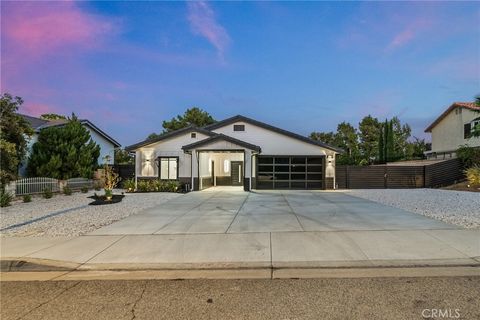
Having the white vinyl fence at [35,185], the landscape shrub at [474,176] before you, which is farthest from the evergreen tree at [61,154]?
the landscape shrub at [474,176]

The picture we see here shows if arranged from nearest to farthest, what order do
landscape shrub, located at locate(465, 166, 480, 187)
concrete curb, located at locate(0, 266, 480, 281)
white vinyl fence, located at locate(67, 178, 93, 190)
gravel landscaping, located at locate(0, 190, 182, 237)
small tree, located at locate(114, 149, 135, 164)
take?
concrete curb, located at locate(0, 266, 480, 281) < gravel landscaping, located at locate(0, 190, 182, 237) < landscape shrub, located at locate(465, 166, 480, 187) < white vinyl fence, located at locate(67, 178, 93, 190) < small tree, located at locate(114, 149, 135, 164)

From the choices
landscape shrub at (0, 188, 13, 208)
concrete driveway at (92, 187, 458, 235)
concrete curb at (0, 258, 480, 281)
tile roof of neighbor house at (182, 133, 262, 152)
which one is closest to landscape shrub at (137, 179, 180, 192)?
tile roof of neighbor house at (182, 133, 262, 152)

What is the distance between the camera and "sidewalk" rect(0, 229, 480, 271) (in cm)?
586

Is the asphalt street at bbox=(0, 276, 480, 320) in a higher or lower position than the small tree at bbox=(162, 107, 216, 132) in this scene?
lower

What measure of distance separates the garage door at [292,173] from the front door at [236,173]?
414cm

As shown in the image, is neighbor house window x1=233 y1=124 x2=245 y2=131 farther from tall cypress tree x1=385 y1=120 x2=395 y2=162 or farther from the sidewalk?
tall cypress tree x1=385 y1=120 x2=395 y2=162

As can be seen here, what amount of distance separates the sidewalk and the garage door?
16462 millimetres

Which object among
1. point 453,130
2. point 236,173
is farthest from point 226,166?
point 453,130

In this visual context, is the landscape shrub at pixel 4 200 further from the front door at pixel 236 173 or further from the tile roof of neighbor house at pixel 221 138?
the front door at pixel 236 173

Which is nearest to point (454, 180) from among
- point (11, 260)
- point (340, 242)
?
point (340, 242)

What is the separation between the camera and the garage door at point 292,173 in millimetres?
24578

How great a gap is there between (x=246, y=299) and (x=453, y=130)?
37034 mm

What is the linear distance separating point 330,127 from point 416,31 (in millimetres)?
40523

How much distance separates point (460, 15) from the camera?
14234 millimetres
